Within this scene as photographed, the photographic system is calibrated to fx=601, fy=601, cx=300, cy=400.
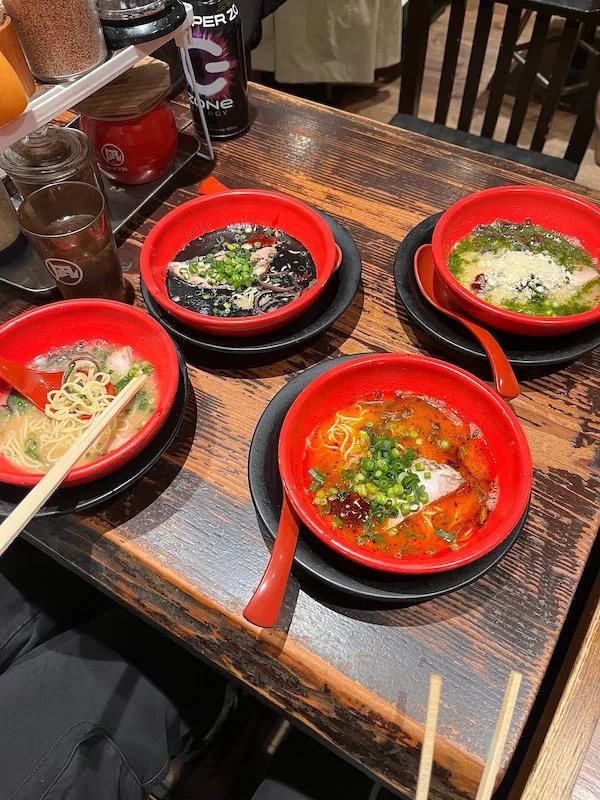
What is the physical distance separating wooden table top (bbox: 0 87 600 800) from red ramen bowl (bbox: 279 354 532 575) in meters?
0.12

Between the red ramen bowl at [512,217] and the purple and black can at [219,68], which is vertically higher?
the purple and black can at [219,68]

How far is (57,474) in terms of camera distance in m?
0.91

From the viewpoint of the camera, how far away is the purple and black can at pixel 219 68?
151cm

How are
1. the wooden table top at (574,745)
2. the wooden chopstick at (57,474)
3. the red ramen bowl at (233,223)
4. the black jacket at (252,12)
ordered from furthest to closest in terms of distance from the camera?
the black jacket at (252,12)
the red ramen bowl at (233,223)
the wooden table top at (574,745)
the wooden chopstick at (57,474)

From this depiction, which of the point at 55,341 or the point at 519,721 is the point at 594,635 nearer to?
the point at 519,721

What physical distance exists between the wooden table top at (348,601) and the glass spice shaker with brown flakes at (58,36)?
0.52 metres

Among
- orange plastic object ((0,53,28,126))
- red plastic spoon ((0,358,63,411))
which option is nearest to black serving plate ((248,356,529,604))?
red plastic spoon ((0,358,63,411))

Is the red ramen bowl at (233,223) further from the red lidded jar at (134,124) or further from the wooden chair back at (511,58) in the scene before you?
the wooden chair back at (511,58)

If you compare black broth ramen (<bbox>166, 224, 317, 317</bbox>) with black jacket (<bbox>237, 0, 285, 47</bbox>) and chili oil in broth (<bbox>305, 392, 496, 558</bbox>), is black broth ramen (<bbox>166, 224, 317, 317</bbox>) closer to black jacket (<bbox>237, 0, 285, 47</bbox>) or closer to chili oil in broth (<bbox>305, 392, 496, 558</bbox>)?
chili oil in broth (<bbox>305, 392, 496, 558</bbox>)

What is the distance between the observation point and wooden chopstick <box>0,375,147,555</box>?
81 cm

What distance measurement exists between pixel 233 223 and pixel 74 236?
0.40 meters

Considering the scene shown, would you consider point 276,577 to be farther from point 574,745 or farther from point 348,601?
point 574,745

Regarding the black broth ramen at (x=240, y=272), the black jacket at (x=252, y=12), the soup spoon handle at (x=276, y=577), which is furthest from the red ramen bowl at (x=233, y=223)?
the black jacket at (x=252, y=12)

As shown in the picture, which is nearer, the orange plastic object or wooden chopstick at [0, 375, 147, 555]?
wooden chopstick at [0, 375, 147, 555]
